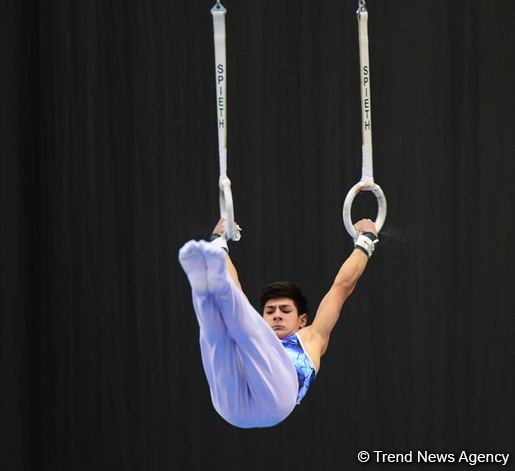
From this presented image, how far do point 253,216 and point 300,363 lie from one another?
1.76 meters

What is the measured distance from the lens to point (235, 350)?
3.97m

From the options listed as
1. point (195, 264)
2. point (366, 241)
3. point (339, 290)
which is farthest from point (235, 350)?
point (366, 241)

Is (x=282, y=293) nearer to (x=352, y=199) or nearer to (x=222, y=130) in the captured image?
(x=352, y=199)

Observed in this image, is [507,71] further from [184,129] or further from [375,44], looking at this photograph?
[184,129]

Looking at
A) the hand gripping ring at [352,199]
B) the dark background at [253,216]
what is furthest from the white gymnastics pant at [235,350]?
the dark background at [253,216]

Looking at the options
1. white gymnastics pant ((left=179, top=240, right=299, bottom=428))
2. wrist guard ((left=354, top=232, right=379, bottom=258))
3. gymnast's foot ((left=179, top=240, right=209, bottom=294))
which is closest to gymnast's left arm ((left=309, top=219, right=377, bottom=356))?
wrist guard ((left=354, top=232, right=379, bottom=258))

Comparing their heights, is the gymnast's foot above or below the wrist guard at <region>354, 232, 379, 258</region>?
below

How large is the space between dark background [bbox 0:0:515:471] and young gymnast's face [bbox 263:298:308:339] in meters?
1.40

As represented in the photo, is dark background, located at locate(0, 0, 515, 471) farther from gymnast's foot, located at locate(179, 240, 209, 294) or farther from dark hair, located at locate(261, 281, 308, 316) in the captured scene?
gymnast's foot, located at locate(179, 240, 209, 294)

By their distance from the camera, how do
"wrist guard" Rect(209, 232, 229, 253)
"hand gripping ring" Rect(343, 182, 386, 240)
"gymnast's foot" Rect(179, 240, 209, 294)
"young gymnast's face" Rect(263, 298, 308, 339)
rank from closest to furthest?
"gymnast's foot" Rect(179, 240, 209, 294), "wrist guard" Rect(209, 232, 229, 253), "hand gripping ring" Rect(343, 182, 386, 240), "young gymnast's face" Rect(263, 298, 308, 339)

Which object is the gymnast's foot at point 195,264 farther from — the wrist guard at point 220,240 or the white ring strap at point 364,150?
the white ring strap at point 364,150

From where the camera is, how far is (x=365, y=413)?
600 centimetres

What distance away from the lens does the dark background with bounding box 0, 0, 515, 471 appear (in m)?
5.99

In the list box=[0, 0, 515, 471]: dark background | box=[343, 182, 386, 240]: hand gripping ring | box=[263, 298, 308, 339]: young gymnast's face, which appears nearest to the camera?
box=[343, 182, 386, 240]: hand gripping ring
